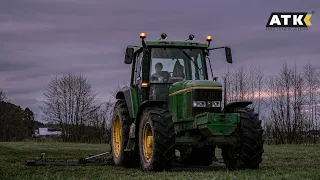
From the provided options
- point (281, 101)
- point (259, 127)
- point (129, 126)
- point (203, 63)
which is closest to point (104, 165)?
point (129, 126)

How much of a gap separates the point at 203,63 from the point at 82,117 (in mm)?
49185

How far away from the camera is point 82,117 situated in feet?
196

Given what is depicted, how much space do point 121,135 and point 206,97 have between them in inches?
116

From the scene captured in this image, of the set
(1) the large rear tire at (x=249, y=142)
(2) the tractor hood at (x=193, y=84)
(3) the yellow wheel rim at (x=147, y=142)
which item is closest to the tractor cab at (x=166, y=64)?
(2) the tractor hood at (x=193, y=84)

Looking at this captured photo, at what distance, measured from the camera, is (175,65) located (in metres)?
11.5

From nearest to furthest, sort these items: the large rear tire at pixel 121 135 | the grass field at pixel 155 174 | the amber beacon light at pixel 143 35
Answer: the grass field at pixel 155 174, the amber beacon light at pixel 143 35, the large rear tire at pixel 121 135

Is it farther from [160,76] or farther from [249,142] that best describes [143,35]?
[249,142]

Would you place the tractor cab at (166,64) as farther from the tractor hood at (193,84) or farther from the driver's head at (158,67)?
the tractor hood at (193,84)

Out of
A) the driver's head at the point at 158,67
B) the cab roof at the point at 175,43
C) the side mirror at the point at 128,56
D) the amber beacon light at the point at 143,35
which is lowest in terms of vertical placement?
the driver's head at the point at 158,67

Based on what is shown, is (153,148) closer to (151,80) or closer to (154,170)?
(154,170)

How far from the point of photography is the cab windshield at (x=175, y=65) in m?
11.4

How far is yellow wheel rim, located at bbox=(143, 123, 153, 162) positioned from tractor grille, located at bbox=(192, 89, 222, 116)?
3.44ft

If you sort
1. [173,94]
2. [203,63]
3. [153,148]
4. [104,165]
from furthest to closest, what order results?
[104,165], [203,63], [173,94], [153,148]

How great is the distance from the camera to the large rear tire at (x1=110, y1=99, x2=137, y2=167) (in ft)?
40.2
